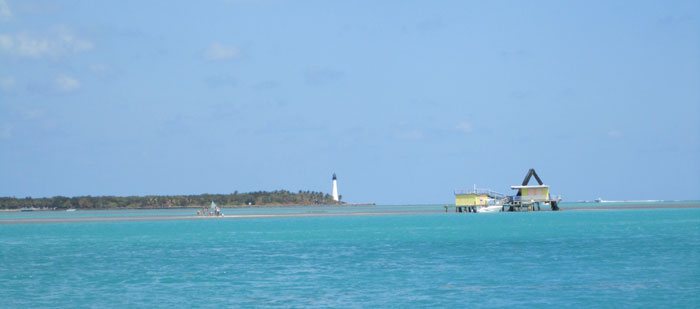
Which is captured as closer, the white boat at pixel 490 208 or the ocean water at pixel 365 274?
the ocean water at pixel 365 274

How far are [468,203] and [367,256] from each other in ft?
303

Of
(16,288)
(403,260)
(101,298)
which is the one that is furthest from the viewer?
(403,260)

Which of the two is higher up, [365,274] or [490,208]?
[490,208]

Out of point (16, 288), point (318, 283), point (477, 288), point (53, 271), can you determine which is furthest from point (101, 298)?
point (477, 288)

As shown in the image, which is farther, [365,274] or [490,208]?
[490,208]

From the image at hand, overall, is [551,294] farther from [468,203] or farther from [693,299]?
[468,203]

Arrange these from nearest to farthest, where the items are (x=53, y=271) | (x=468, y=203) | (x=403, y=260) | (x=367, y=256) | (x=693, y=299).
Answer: (x=693, y=299) < (x=53, y=271) < (x=403, y=260) < (x=367, y=256) < (x=468, y=203)

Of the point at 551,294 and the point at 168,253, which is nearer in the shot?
the point at 551,294

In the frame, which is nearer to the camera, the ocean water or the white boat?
the ocean water

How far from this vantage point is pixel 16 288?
36.4 metres

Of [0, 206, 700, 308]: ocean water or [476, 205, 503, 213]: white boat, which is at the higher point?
[476, 205, 503, 213]: white boat

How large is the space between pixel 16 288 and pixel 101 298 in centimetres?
586

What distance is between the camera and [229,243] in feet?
216

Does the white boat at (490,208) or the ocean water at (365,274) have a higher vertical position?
the white boat at (490,208)
